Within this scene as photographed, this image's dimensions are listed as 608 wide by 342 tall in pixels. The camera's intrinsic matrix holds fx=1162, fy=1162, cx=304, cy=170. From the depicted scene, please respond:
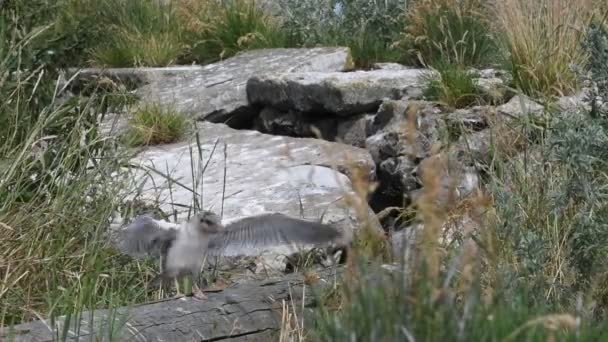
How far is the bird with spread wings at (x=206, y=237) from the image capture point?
439 cm

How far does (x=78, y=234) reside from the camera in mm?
5020

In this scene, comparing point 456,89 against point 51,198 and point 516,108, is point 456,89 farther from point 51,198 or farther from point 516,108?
point 51,198

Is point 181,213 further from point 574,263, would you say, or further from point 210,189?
point 574,263

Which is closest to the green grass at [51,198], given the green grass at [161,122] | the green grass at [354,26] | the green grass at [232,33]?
the green grass at [161,122]

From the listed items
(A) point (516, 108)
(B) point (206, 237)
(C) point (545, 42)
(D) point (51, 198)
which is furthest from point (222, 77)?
(B) point (206, 237)

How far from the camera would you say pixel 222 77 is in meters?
8.58

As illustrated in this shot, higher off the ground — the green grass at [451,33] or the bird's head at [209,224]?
the bird's head at [209,224]

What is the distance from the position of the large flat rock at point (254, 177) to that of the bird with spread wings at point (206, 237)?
677mm

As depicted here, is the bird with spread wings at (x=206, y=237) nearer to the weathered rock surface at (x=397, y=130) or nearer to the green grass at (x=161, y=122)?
the weathered rock surface at (x=397, y=130)

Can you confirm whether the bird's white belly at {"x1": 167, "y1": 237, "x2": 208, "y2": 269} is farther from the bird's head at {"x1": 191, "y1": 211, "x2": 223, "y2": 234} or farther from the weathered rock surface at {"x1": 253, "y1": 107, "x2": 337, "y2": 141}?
the weathered rock surface at {"x1": 253, "y1": 107, "x2": 337, "y2": 141}

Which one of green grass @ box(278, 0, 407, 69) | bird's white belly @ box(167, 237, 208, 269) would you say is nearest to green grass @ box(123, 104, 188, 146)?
green grass @ box(278, 0, 407, 69)

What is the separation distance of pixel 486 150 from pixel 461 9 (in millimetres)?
2315

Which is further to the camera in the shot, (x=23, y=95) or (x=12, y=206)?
(x=23, y=95)

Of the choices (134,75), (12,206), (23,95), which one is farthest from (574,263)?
(134,75)
